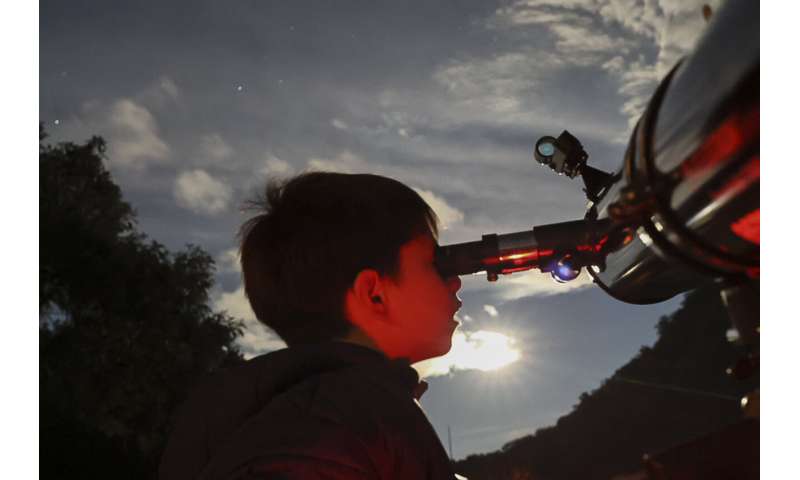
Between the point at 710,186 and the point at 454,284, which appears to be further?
the point at 454,284

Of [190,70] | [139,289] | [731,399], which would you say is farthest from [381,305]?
[731,399]

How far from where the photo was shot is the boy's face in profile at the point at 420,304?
123cm

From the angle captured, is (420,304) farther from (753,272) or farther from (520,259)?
(753,272)

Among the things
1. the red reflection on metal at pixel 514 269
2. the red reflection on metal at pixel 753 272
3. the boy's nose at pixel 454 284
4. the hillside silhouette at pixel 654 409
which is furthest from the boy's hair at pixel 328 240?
the hillside silhouette at pixel 654 409

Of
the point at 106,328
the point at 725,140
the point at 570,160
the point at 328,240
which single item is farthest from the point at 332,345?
the point at 106,328

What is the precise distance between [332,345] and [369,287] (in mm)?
246

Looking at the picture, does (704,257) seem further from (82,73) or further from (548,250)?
(82,73)

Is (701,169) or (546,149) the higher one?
(546,149)

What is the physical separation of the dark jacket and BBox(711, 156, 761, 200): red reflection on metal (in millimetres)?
510

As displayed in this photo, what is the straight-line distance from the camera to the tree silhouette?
625 cm

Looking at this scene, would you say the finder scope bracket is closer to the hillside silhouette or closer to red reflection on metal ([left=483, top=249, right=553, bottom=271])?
red reflection on metal ([left=483, top=249, right=553, bottom=271])

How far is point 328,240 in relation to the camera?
1292 millimetres

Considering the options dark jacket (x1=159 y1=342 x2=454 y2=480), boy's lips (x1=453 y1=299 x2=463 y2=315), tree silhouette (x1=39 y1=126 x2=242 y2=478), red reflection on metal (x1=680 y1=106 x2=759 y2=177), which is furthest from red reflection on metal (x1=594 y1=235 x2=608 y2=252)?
tree silhouette (x1=39 y1=126 x2=242 y2=478)

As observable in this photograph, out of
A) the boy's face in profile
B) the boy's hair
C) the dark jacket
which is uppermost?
the boy's hair
